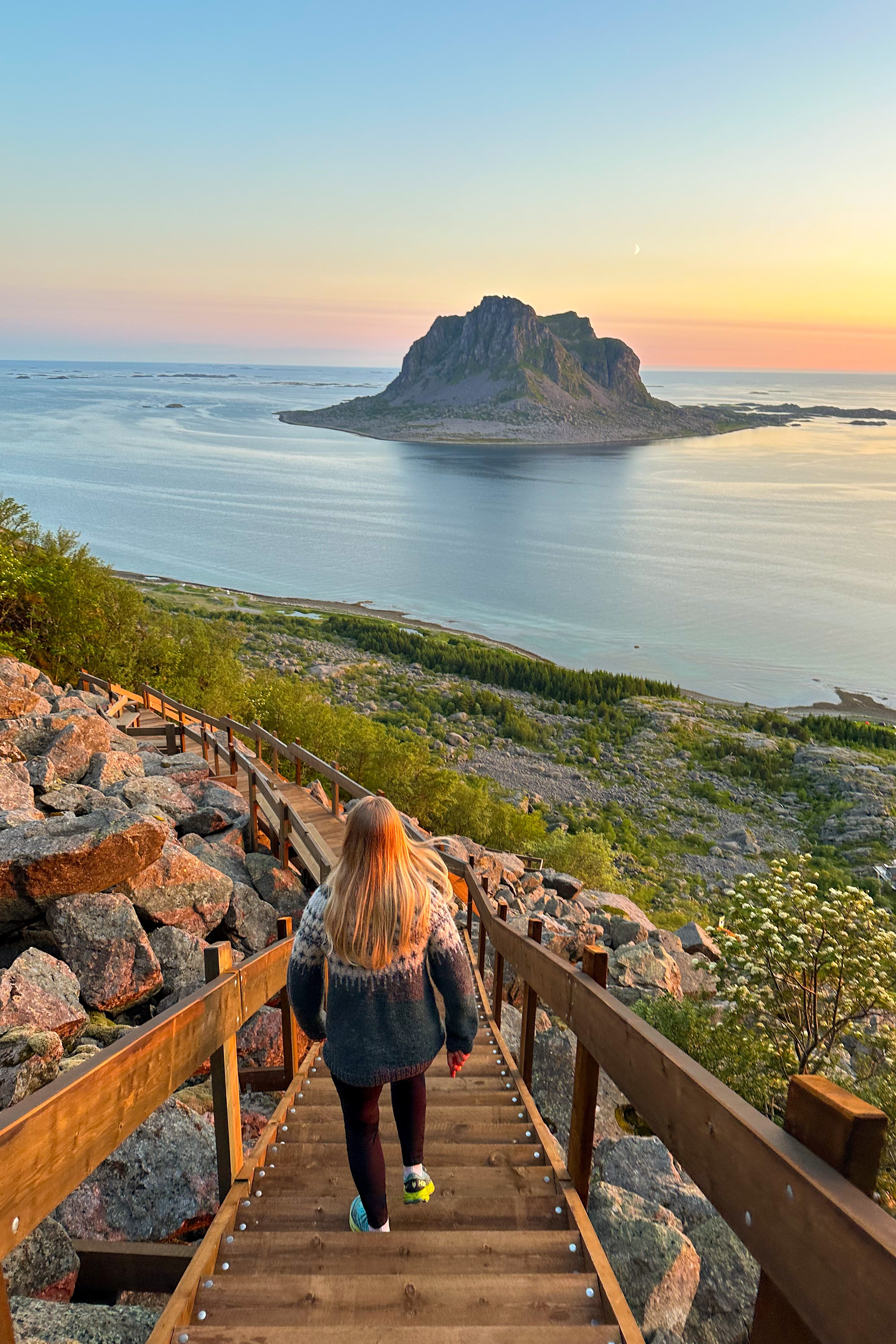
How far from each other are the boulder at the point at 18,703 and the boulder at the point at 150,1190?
325 inches

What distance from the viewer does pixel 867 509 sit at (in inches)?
5507

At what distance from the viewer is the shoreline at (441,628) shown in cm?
6147

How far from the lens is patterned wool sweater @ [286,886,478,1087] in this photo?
2938mm

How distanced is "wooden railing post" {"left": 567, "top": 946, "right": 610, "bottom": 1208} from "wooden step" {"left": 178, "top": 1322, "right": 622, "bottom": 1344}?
0.69 meters

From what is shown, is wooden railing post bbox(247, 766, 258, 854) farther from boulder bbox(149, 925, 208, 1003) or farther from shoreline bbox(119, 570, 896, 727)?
shoreline bbox(119, 570, 896, 727)

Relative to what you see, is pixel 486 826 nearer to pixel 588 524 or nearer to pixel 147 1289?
pixel 147 1289

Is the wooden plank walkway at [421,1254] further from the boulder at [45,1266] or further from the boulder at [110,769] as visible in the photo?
the boulder at [110,769]

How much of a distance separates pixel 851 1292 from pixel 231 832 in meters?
8.52

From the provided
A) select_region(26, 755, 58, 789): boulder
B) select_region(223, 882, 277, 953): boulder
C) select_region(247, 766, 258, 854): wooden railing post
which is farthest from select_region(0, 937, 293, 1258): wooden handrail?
select_region(247, 766, 258, 854): wooden railing post

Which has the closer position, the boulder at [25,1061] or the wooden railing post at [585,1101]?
the wooden railing post at [585,1101]

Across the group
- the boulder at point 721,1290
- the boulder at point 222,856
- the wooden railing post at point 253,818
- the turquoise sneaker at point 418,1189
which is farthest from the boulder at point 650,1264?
the wooden railing post at point 253,818

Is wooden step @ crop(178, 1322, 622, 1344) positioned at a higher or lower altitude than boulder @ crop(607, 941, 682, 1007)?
higher

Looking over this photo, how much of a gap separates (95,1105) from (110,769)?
763 cm

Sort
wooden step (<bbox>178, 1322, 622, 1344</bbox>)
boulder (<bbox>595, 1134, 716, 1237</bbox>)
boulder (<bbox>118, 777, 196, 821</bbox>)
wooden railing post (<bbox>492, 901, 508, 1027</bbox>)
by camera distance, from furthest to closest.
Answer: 1. boulder (<bbox>118, 777, 196, 821</bbox>)
2. wooden railing post (<bbox>492, 901, 508, 1027</bbox>)
3. boulder (<bbox>595, 1134, 716, 1237</bbox>)
4. wooden step (<bbox>178, 1322, 622, 1344</bbox>)
